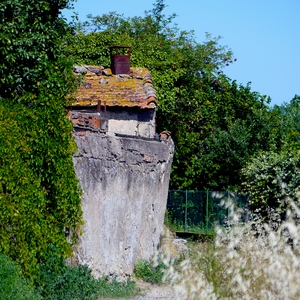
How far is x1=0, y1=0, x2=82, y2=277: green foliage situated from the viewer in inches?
413

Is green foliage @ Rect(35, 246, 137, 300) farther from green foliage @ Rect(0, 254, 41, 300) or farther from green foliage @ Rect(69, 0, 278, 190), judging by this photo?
green foliage @ Rect(69, 0, 278, 190)

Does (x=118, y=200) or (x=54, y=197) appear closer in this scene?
(x=54, y=197)

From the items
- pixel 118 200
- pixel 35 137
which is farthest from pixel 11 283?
pixel 118 200

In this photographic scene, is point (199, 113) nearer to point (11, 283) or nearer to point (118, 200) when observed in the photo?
point (118, 200)

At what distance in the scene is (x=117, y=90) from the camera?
20.2 m

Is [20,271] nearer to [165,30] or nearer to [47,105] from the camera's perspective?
[47,105]

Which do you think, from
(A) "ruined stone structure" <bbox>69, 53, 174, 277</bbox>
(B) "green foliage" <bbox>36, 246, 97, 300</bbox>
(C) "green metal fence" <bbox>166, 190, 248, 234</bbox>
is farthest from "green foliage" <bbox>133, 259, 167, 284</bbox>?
(C) "green metal fence" <bbox>166, 190, 248, 234</bbox>

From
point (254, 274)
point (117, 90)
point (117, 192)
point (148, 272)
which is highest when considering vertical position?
point (117, 90)

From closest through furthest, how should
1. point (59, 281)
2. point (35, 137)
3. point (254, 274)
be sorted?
point (254, 274) → point (35, 137) → point (59, 281)

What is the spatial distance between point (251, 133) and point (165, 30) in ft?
36.1

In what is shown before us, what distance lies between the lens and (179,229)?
76.4ft

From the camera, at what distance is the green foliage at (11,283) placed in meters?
9.67

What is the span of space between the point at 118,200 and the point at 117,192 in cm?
15

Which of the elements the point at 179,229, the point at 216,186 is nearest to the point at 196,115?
the point at 216,186
